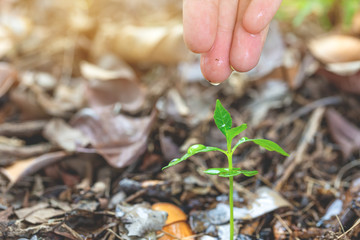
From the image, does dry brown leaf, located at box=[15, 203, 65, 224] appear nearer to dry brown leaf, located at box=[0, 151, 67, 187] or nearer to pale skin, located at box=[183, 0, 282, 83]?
dry brown leaf, located at box=[0, 151, 67, 187]

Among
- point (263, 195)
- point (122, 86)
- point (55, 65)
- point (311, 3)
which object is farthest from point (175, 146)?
point (311, 3)

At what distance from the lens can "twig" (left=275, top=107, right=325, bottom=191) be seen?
5.22 ft

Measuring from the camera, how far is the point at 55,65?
8.71ft

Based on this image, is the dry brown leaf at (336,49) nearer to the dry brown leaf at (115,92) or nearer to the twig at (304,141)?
the twig at (304,141)

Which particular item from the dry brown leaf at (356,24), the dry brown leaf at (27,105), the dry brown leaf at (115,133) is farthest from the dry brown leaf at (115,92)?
the dry brown leaf at (356,24)

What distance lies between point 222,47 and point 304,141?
0.83 metres

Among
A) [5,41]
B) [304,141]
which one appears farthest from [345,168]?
[5,41]

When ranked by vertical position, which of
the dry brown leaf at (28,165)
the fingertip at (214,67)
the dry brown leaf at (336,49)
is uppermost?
the fingertip at (214,67)

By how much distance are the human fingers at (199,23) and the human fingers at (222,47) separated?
1.9 inches

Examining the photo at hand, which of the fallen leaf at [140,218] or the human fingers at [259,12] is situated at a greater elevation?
the human fingers at [259,12]

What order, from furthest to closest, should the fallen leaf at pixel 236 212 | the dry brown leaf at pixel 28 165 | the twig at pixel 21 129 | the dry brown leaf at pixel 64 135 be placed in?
the twig at pixel 21 129 < the dry brown leaf at pixel 64 135 < the dry brown leaf at pixel 28 165 < the fallen leaf at pixel 236 212

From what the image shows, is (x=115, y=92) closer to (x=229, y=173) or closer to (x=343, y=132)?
(x=229, y=173)

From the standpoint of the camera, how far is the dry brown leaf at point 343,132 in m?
1.78

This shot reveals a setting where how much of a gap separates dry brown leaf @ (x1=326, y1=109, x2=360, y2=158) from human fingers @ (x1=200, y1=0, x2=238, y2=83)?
90cm
